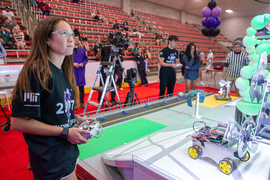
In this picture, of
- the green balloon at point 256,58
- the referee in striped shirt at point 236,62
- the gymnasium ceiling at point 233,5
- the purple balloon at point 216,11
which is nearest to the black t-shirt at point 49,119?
the green balloon at point 256,58

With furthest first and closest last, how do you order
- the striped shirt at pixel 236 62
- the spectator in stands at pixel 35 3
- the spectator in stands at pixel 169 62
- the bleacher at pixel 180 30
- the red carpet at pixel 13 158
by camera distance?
1. the bleacher at pixel 180 30
2. the spectator in stands at pixel 35 3
3. the striped shirt at pixel 236 62
4. the spectator in stands at pixel 169 62
5. the red carpet at pixel 13 158

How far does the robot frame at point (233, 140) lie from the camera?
33.4 inches

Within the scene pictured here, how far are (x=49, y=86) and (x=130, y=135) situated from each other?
1.13 metres

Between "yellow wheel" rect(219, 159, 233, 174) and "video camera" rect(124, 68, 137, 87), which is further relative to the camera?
"video camera" rect(124, 68, 137, 87)

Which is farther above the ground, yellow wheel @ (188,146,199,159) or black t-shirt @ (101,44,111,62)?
black t-shirt @ (101,44,111,62)

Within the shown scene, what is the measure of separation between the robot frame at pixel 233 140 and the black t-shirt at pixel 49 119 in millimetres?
655

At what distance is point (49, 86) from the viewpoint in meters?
0.77

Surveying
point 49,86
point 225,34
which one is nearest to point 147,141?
point 49,86

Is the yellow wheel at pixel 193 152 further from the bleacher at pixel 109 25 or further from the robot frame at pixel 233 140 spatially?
the bleacher at pixel 109 25

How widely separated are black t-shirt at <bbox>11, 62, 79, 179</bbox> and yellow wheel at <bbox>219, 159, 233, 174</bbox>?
28.3 inches

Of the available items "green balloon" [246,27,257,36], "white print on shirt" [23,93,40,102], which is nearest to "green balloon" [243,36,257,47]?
"green balloon" [246,27,257,36]

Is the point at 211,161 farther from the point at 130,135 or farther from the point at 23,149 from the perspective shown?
the point at 23,149

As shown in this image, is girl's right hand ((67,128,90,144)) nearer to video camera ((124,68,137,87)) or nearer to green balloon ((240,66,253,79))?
green balloon ((240,66,253,79))

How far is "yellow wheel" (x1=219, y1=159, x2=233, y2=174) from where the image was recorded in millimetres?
823
